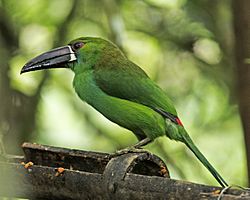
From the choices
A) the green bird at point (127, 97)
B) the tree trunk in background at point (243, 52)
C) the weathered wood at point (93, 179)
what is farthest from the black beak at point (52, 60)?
the tree trunk in background at point (243, 52)

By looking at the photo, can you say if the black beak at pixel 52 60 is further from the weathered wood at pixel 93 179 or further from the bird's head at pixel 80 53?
the weathered wood at pixel 93 179

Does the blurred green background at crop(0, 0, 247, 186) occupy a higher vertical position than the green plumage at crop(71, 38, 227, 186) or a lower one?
higher

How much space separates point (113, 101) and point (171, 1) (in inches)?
66.7

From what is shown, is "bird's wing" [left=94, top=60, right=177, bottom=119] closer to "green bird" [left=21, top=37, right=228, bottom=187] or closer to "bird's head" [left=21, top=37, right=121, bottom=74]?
"green bird" [left=21, top=37, right=228, bottom=187]

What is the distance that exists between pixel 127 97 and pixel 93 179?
1341 mm

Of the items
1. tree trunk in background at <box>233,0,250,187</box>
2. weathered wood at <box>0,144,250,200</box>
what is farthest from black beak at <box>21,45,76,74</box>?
tree trunk in background at <box>233,0,250,187</box>

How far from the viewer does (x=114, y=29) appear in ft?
15.6

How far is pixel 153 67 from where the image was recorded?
18.5ft

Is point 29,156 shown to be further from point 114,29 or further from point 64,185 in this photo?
point 114,29

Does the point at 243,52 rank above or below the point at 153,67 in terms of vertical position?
below

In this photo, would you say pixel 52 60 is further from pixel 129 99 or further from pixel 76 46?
pixel 129 99

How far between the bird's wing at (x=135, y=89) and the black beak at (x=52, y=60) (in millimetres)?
202

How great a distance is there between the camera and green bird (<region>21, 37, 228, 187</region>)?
3.79 meters

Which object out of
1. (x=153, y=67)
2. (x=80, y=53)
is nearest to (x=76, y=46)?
(x=80, y=53)
